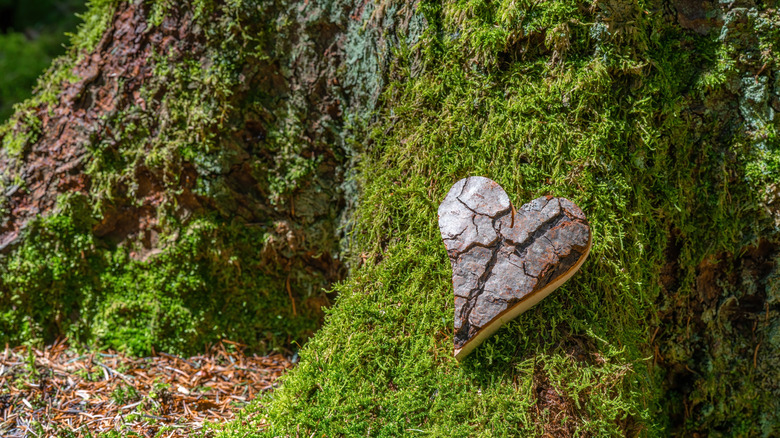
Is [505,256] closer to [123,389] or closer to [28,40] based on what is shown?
[123,389]

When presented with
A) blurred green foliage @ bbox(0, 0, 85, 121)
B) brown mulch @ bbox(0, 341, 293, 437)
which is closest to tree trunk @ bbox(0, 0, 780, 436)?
brown mulch @ bbox(0, 341, 293, 437)

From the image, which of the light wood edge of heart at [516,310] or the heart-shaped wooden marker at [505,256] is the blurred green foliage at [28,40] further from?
the light wood edge of heart at [516,310]

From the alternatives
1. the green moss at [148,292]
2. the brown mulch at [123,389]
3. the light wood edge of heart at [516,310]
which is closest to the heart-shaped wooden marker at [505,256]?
the light wood edge of heart at [516,310]

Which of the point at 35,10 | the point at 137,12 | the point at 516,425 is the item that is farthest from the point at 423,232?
the point at 35,10

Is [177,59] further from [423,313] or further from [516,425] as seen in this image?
[516,425]

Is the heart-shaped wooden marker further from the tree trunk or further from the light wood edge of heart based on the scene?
the tree trunk

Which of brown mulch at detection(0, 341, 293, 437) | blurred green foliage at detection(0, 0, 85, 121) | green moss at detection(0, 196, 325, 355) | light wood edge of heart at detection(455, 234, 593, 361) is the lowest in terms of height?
brown mulch at detection(0, 341, 293, 437)

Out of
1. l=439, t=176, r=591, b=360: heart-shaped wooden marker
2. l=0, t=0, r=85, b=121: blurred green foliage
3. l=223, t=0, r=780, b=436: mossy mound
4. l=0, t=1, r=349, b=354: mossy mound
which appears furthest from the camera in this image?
l=0, t=0, r=85, b=121: blurred green foliage
